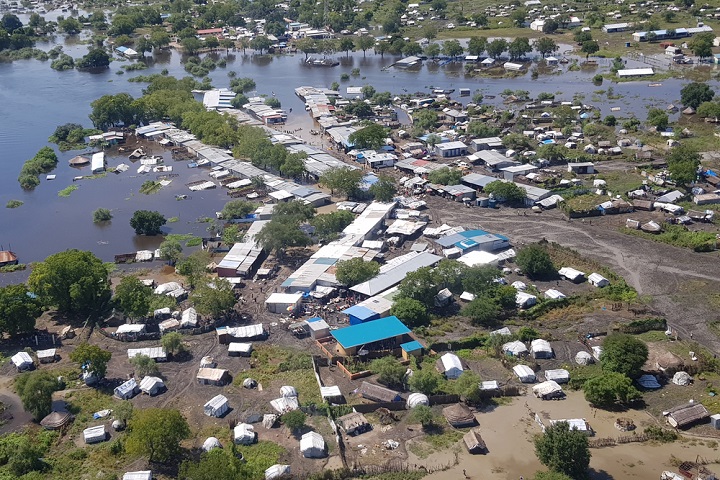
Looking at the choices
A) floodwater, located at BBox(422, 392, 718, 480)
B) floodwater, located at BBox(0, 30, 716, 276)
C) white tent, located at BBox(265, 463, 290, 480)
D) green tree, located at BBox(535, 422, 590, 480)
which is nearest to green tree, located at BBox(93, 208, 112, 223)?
floodwater, located at BBox(0, 30, 716, 276)

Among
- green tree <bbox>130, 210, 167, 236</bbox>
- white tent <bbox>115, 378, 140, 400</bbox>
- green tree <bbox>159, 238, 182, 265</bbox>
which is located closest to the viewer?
white tent <bbox>115, 378, 140, 400</bbox>

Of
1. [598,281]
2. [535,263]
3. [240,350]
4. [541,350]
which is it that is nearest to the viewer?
[541,350]

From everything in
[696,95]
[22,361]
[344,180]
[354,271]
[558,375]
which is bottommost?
[22,361]

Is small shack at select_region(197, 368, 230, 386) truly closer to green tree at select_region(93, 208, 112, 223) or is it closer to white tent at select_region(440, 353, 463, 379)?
white tent at select_region(440, 353, 463, 379)

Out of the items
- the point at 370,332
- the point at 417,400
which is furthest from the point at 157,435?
the point at 370,332

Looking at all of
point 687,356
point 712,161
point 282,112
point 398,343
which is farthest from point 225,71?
point 687,356

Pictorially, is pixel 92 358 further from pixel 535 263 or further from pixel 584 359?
pixel 535 263
